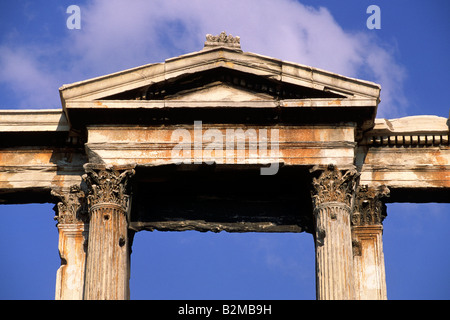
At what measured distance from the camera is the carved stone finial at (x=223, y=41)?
3119 cm

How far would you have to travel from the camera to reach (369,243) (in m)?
30.9

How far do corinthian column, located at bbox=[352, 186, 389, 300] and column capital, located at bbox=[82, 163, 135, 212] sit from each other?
5040mm

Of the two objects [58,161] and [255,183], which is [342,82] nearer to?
[255,183]

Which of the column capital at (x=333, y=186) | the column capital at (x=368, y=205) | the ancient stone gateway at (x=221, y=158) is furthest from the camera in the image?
the column capital at (x=368, y=205)

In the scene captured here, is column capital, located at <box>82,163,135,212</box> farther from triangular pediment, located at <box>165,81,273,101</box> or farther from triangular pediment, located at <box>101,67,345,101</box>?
triangular pediment, located at <box>165,81,273,101</box>

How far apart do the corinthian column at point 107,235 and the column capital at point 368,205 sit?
5.01 meters

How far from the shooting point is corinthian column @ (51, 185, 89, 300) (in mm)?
30516

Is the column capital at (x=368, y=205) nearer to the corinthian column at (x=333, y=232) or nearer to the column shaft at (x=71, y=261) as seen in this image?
the corinthian column at (x=333, y=232)

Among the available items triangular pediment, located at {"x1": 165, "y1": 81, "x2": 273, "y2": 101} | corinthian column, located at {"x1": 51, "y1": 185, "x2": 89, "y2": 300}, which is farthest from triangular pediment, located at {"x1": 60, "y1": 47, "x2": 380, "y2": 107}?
corinthian column, located at {"x1": 51, "y1": 185, "x2": 89, "y2": 300}

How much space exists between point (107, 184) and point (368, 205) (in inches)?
226

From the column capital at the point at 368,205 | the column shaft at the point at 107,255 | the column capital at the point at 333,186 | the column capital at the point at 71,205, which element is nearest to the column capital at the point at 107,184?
the column shaft at the point at 107,255

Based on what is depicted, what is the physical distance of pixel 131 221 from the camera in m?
31.1
